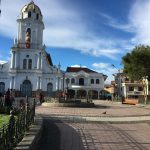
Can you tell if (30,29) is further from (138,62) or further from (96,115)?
(96,115)

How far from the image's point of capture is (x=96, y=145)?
36.8ft

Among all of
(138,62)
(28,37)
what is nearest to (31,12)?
(28,37)

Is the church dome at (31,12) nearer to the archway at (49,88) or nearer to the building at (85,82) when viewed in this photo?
the archway at (49,88)

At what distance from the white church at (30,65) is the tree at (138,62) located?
24.3 m

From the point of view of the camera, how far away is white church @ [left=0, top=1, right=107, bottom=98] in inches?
2943

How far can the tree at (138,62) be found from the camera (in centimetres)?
5050

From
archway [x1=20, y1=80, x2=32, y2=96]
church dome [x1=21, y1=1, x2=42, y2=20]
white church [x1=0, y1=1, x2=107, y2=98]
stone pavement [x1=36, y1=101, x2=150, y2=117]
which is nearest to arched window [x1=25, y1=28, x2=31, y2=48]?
white church [x1=0, y1=1, x2=107, y2=98]

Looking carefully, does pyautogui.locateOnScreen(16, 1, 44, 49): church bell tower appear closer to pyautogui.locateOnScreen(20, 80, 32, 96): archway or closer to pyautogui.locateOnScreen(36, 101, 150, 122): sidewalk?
pyautogui.locateOnScreen(20, 80, 32, 96): archway

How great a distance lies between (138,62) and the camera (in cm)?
5122

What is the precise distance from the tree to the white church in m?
24.3

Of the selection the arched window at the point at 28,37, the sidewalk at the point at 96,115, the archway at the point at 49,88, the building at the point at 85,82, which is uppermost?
the arched window at the point at 28,37

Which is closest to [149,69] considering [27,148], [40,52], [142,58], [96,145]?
[142,58]

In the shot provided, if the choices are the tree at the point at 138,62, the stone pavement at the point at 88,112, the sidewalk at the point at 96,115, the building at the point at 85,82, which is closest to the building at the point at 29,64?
the building at the point at 85,82

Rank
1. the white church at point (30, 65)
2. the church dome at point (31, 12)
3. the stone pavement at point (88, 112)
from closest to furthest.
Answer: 1. the stone pavement at point (88, 112)
2. the white church at point (30, 65)
3. the church dome at point (31, 12)
